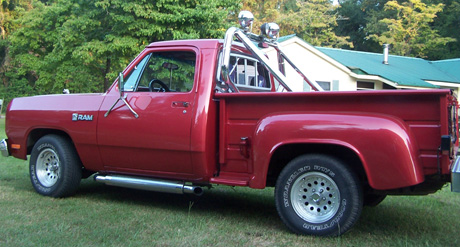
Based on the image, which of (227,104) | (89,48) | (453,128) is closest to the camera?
(453,128)

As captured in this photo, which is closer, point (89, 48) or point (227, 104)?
point (227, 104)

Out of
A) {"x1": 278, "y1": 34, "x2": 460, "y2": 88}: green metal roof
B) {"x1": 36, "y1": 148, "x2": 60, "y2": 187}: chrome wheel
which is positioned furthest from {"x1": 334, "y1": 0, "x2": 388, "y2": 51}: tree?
{"x1": 36, "y1": 148, "x2": 60, "y2": 187}: chrome wheel

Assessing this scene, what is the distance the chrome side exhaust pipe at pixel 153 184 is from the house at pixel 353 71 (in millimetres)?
15832

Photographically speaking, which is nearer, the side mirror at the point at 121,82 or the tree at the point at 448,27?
the side mirror at the point at 121,82

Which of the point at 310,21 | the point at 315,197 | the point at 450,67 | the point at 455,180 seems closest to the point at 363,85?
the point at 450,67

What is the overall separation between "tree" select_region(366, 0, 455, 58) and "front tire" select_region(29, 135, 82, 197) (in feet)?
102

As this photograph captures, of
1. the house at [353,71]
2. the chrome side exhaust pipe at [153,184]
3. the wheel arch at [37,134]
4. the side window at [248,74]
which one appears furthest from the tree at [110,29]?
the chrome side exhaust pipe at [153,184]

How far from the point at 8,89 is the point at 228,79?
34.6m

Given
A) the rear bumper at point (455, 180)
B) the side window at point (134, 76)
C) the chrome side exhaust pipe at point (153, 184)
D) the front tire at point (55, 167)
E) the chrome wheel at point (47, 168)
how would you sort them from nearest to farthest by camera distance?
the rear bumper at point (455, 180), the chrome side exhaust pipe at point (153, 184), the side window at point (134, 76), the front tire at point (55, 167), the chrome wheel at point (47, 168)

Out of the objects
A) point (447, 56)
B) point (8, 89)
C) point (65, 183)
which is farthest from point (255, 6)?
point (65, 183)

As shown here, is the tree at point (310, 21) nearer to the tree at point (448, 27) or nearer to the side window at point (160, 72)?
the tree at point (448, 27)

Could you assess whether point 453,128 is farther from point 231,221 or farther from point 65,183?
point 65,183

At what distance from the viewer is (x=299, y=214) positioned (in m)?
4.29

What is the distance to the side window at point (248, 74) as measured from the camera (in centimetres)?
549
